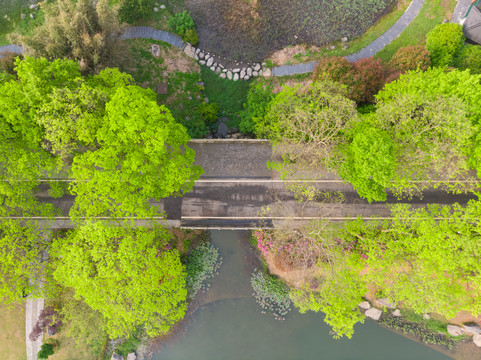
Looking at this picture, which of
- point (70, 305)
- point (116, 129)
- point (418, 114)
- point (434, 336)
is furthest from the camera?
point (434, 336)

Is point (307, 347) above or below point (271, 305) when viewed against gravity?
below

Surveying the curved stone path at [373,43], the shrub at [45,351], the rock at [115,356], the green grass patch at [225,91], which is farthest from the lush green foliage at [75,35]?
the rock at [115,356]

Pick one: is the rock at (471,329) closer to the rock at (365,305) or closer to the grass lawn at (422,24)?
the rock at (365,305)

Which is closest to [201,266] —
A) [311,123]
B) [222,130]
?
[222,130]

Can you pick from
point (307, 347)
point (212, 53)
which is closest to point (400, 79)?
point (212, 53)

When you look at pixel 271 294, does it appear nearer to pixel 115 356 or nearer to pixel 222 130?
pixel 115 356

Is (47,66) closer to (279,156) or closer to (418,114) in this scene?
(279,156)
